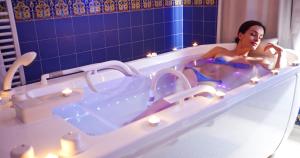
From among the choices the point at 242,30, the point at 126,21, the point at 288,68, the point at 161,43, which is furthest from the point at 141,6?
the point at 288,68

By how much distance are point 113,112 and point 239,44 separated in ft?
3.76

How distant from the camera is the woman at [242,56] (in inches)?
80.8

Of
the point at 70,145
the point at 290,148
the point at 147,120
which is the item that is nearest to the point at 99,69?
the point at 147,120

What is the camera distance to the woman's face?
2.15m

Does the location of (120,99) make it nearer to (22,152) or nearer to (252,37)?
(22,152)

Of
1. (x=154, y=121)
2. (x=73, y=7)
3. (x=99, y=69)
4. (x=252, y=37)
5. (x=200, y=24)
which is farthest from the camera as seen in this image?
(x=200, y=24)

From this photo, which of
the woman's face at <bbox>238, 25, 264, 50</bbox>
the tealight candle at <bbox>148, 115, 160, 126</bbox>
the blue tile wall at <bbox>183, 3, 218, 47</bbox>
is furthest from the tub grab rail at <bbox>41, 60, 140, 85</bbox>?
the blue tile wall at <bbox>183, 3, 218, 47</bbox>

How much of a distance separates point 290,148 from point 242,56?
0.73m

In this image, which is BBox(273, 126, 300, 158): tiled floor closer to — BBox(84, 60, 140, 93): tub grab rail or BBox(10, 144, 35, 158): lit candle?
BBox(84, 60, 140, 93): tub grab rail

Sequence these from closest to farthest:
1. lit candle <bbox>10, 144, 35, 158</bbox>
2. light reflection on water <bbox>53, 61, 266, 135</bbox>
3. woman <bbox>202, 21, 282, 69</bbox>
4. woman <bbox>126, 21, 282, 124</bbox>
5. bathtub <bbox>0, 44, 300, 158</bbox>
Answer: lit candle <bbox>10, 144, 35, 158</bbox>
bathtub <bbox>0, 44, 300, 158</bbox>
light reflection on water <bbox>53, 61, 266, 135</bbox>
woman <bbox>126, 21, 282, 124</bbox>
woman <bbox>202, 21, 282, 69</bbox>

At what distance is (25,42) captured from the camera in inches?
90.5

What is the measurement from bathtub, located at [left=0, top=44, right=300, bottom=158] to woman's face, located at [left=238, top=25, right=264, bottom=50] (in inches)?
9.4

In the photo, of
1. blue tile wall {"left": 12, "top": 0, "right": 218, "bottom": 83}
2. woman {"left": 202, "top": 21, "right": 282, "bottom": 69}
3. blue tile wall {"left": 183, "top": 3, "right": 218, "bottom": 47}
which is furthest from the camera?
blue tile wall {"left": 183, "top": 3, "right": 218, "bottom": 47}

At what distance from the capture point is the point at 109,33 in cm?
278
